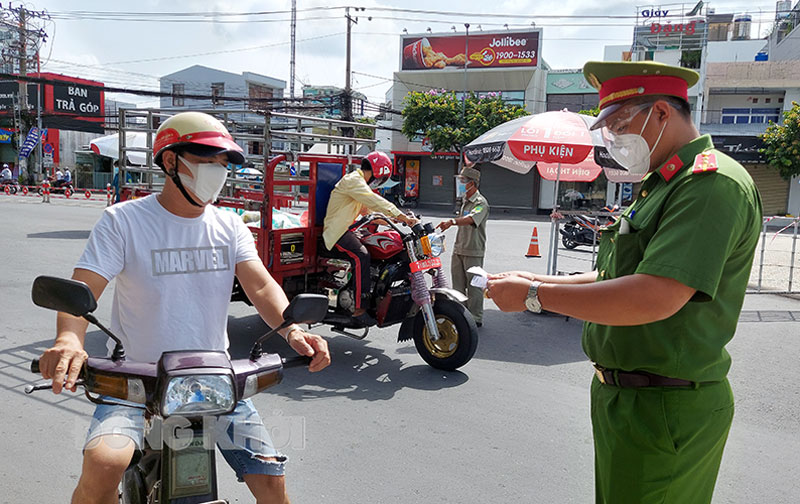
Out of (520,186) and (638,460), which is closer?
(638,460)

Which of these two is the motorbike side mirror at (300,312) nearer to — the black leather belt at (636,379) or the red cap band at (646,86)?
the black leather belt at (636,379)

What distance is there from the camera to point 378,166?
5.75m

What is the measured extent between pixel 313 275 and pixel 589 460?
3.45m

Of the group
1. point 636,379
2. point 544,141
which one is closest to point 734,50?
point 544,141

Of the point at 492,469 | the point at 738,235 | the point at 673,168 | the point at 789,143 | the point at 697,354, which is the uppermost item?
the point at 789,143

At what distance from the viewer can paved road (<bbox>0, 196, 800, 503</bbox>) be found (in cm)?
337

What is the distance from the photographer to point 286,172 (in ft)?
25.5

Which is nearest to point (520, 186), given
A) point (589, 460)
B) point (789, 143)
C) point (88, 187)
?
point (789, 143)

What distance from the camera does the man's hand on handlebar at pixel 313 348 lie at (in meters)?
2.10

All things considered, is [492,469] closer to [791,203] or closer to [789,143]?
[789,143]

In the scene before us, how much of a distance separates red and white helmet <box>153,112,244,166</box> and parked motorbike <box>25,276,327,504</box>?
672 mm

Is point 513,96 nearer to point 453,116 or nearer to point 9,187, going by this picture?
point 453,116

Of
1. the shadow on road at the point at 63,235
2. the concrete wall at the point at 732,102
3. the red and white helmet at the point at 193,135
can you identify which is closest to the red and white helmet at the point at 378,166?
the red and white helmet at the point at 193,135

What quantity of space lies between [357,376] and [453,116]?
83.9 ft
